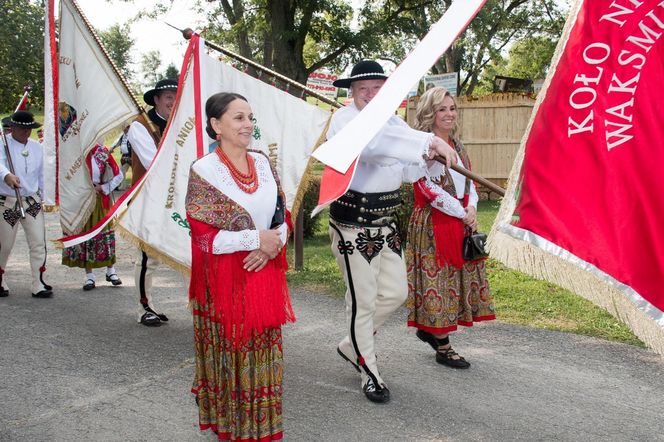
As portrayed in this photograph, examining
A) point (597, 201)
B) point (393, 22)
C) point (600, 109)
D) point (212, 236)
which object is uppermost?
point (393, 22)

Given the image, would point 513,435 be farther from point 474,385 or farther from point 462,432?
point 474,385

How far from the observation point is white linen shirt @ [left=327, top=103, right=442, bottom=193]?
3.54 metres

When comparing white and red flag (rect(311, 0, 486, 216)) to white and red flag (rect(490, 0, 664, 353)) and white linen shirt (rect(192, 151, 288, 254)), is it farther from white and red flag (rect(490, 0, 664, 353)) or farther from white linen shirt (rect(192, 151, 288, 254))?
white linen shirt (rect(192, 151, 288, 254))

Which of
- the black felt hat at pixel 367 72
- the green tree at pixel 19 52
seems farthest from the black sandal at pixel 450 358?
the green tree at pixel 19 52

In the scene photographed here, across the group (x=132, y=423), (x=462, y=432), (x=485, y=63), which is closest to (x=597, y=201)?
(x=462, y=432)

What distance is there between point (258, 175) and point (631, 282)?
196 centimetres

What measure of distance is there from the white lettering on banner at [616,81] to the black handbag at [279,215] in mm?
1796

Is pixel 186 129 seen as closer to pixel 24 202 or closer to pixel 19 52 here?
pixel 24 202


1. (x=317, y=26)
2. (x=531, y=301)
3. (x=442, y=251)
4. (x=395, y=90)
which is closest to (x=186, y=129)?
(x=442, y=251)

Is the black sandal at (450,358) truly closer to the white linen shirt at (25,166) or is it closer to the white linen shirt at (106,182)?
the white linen shirt at (106,182)

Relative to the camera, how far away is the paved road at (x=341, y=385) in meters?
3.88

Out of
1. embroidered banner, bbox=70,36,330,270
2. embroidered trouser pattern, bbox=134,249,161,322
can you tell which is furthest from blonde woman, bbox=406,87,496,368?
embroidered trouser pattern, bbox=134,249,161,322

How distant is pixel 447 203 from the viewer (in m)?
4.64

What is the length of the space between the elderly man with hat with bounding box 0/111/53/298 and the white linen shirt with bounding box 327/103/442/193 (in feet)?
14.5
